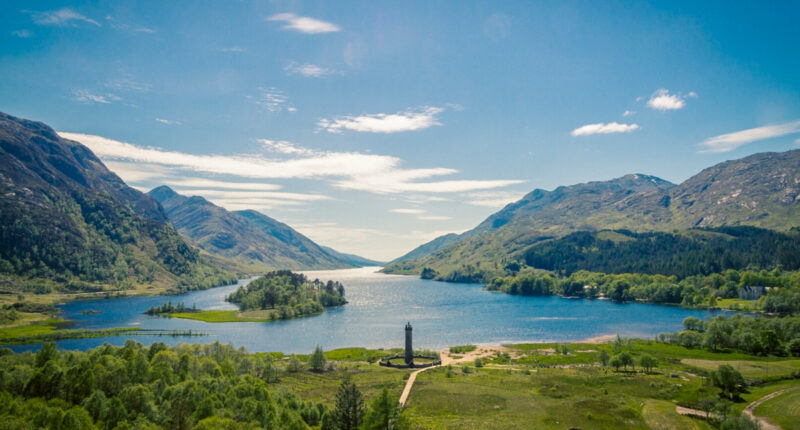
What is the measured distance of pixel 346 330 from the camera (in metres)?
176

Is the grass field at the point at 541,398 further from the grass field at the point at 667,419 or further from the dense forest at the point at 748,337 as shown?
the dense forest at the point at 748,337

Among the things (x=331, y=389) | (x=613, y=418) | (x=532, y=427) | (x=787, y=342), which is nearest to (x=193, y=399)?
(x=331, y=389)

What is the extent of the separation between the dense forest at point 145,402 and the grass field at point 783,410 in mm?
55158

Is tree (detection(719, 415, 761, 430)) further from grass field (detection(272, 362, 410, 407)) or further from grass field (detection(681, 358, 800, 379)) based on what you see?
grass field (detection(272, 362, 410, 407))

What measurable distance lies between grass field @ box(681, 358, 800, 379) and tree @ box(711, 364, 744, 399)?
13556 millimetres

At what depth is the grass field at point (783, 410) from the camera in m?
63.7

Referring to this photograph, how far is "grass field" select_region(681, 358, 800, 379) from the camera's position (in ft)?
298

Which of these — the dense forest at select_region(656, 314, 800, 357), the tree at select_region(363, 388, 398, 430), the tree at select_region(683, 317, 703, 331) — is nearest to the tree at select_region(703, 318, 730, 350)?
the dense forest at select_region(656, 314, 800, 357)

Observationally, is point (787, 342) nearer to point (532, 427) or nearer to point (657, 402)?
point (657, 402)

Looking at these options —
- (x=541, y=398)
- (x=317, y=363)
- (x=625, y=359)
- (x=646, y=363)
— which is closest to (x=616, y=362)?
(x=625, y=359)

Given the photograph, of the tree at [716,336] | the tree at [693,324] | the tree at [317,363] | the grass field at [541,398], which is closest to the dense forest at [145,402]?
the grass field at [541,398]

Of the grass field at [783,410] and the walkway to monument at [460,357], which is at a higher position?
the grass field at [783,410]

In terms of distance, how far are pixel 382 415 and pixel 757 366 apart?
9103 centimetres

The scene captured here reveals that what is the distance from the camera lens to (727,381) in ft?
258
